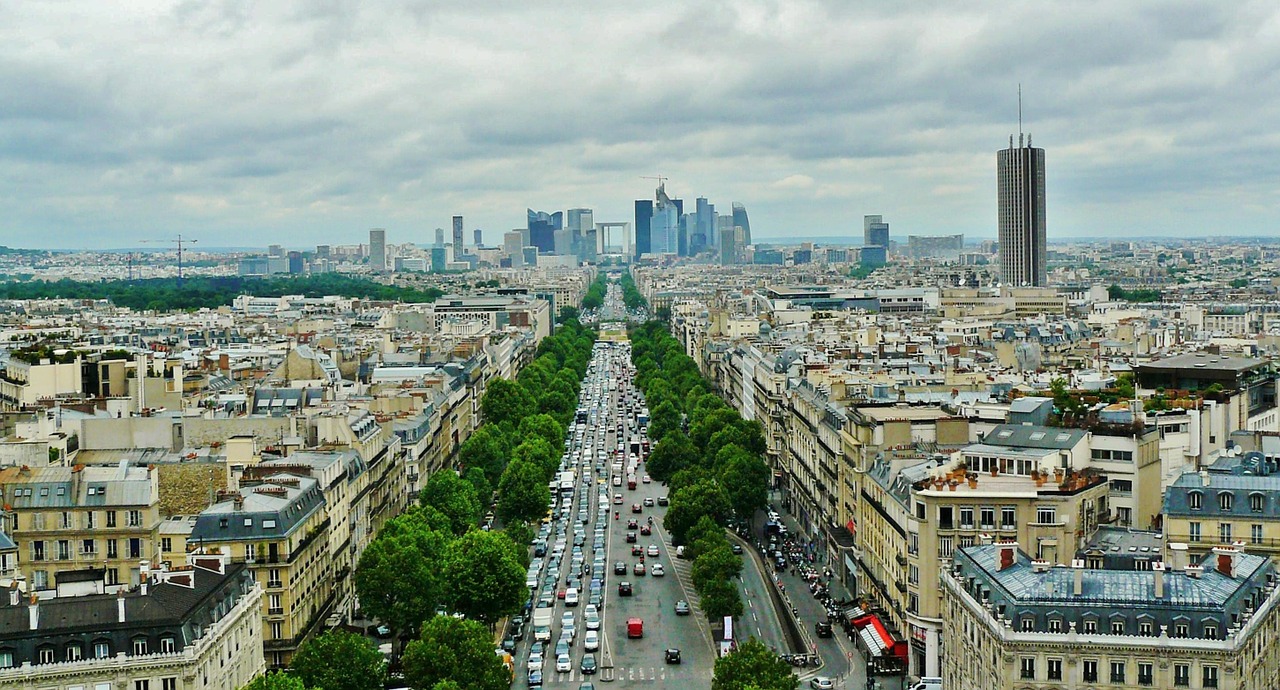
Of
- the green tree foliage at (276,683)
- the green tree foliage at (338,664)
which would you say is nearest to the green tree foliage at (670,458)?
the green tree foliage at (338,664)

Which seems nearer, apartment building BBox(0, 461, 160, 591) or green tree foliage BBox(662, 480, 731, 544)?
apartment building BBox(0, 461, 160, 591)

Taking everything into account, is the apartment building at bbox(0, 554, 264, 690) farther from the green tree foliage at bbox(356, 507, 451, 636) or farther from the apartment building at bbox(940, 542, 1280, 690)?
the apartment building at bbox(940, 542, 1280, 690)

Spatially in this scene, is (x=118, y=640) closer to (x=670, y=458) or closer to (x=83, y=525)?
(x=83, y=525)

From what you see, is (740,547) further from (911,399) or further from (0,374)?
(0,374)

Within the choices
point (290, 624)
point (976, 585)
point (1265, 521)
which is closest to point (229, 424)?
point (290, 624)

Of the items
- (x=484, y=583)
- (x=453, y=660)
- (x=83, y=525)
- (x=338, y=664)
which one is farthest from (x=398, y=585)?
(x=83, y=525)

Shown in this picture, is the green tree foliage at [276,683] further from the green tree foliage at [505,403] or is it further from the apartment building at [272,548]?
the green tree foliage at [505,403]

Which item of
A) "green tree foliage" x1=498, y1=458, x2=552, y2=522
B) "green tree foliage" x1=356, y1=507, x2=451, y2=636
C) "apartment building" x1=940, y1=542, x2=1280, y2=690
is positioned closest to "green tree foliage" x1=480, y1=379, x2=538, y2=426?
"green tree foliage" x1=498, y1=458, x2=552, y2=522
